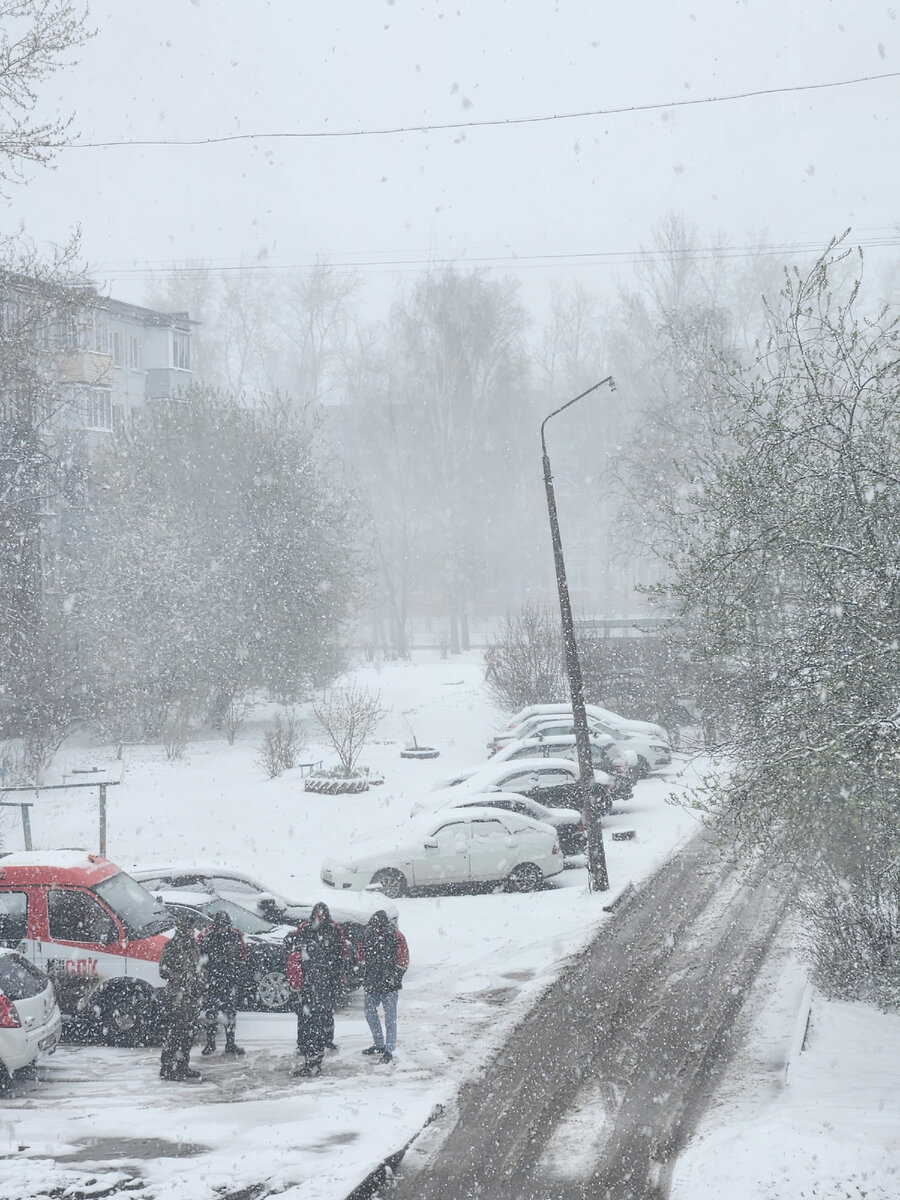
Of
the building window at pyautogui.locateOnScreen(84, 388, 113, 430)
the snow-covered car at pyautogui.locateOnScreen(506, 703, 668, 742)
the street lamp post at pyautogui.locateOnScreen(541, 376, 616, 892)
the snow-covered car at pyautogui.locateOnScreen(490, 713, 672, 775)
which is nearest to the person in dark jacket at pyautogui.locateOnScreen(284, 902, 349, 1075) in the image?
the street lamp post at pyautogui.locateOnScreen(541, 376, 616, 892)

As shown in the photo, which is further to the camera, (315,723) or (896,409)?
(315,723)

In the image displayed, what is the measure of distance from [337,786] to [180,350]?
117ft

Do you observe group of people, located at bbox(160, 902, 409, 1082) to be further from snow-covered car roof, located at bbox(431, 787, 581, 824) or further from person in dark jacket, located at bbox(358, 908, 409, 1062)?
snow-covered car roof, located at bbox(431, 787, 581, 824)

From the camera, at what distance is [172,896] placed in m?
13.4

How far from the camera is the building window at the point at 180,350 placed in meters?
54.4

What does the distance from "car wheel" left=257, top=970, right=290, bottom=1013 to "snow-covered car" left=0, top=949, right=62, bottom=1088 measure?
2.21 m

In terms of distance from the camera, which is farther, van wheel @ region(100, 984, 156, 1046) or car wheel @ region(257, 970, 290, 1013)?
car wheel @ region(257, 970, 290, 1013)

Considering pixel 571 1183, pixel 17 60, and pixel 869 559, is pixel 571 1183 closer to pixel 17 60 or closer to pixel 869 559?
pixel 869 559

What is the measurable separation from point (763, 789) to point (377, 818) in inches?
566

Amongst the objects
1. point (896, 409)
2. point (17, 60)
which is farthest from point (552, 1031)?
point (17, 60)

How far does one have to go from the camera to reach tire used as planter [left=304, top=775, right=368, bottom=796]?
2528 cm

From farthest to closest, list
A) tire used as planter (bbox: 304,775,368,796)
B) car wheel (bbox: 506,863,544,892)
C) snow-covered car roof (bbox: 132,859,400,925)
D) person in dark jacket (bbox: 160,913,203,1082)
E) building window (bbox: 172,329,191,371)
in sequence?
building window (bbox: 172,329,191,371)
tire used as planter (bbox: 304,775,368,796)
car wheel (bbox: 506,863,544,892)
snow-covered car roof (bbox: 132,859,400,925)
person in dark jacket (bbox: 160,913,203,1082)

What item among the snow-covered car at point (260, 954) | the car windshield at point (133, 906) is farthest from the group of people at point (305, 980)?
the car windshield at point (133, 906)

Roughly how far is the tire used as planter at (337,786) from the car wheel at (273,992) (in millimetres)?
12809
